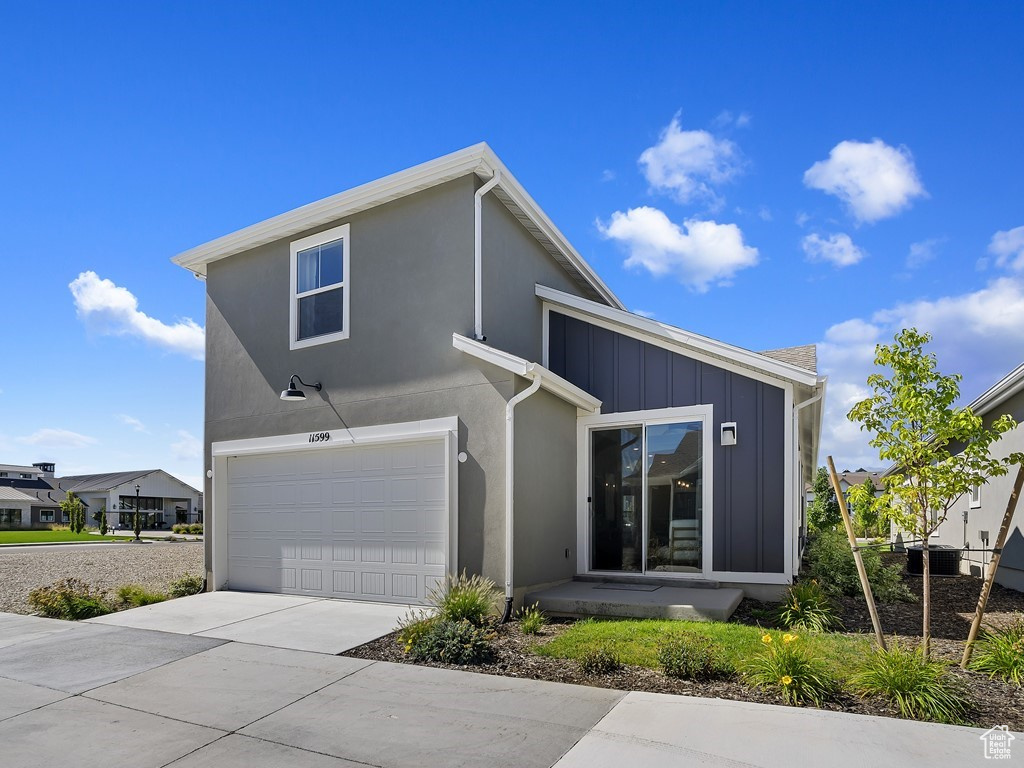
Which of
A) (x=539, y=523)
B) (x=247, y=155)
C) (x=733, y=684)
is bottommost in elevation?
(x=733, y=684)

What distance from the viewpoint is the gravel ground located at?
1192 centimetres

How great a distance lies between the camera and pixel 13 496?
5225 cm

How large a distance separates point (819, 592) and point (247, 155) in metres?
11.0

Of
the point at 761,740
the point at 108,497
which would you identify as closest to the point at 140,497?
the point at 108,497

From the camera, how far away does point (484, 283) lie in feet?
30.5

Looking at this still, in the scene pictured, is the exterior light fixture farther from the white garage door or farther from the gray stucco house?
the gray stucco house

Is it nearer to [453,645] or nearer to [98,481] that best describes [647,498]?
[453,645]

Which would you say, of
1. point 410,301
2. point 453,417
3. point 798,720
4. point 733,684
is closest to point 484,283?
point 410,301

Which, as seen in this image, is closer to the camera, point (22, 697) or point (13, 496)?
point (22, 697)

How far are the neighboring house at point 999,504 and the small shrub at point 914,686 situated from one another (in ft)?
17.2

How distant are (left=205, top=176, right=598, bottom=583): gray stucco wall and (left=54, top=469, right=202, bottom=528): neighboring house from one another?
44.8 meters

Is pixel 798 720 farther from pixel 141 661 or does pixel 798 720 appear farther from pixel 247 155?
pixel 247 155

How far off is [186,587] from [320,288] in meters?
5.46

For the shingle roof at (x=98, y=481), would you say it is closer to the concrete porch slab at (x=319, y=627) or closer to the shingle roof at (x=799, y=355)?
the concrete porch slab at (x=319, y=627)
